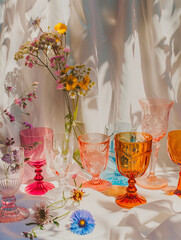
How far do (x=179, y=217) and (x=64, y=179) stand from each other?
1.62 feet

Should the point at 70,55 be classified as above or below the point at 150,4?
below

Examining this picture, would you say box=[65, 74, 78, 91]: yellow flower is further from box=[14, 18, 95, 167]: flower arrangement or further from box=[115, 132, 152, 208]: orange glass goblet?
box=[115, 132, 152, 208]: orange glass goblet

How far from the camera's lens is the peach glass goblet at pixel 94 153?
1.41m

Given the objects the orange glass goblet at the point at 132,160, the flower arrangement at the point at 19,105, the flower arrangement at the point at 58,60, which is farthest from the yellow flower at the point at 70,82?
the orange glass goblet at the point at 132,160

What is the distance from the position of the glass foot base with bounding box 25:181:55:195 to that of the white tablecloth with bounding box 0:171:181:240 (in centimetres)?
11

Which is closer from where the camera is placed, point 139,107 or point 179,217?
point 179,217

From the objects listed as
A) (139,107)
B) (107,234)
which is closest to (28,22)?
(139,107)

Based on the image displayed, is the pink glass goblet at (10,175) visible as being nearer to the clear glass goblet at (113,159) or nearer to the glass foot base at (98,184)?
the glass foot base at (98,184)

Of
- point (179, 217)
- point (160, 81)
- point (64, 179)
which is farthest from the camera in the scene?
point (160, 81)

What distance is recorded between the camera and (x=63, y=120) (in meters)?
1.70

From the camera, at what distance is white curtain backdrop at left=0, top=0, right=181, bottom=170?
1.56 meters

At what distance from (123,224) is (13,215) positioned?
1.24 ft

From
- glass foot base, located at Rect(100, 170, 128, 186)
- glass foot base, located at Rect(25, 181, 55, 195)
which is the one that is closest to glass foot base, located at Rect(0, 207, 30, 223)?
glass foot base, located at Rect(25, 181, 55, 195)

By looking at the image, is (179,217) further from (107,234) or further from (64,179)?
(64,179)
